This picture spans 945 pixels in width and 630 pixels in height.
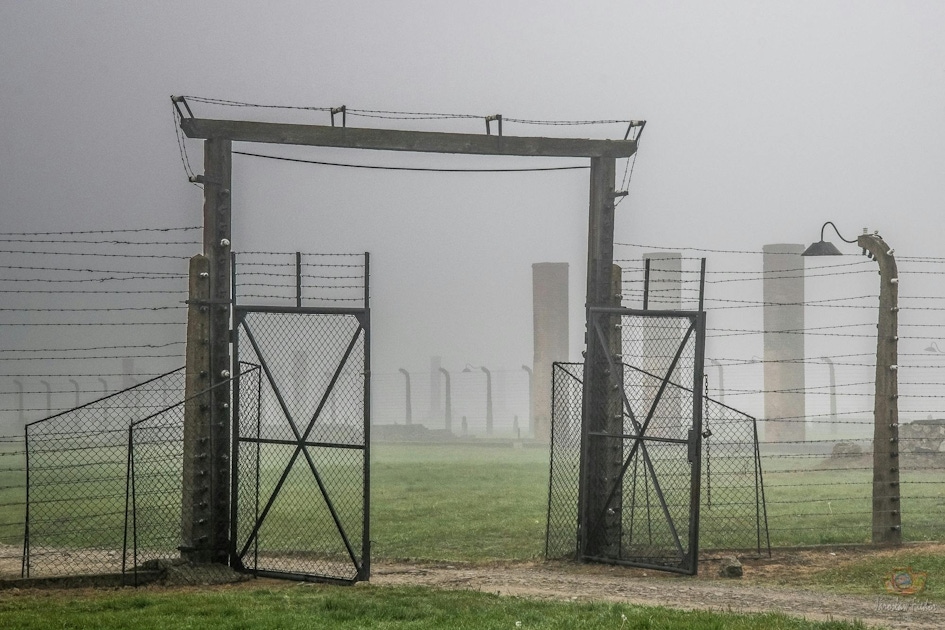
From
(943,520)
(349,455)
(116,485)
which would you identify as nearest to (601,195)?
(943,520)

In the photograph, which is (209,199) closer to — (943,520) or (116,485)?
(943,520)

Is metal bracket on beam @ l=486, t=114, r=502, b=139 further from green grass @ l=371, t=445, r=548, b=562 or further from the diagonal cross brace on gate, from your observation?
green grass @ l=371, t=445, r=548, b=562

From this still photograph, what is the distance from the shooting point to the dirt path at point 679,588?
870cm

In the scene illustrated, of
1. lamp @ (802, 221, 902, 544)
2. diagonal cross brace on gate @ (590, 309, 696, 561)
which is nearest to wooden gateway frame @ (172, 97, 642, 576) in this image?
diagonal cross brace on gate @ (590, 309, 696, 561)

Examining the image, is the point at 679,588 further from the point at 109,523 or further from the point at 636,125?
the point at 109,523

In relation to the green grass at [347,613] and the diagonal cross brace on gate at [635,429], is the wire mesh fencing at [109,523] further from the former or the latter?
the diagonal cross brace on gate at [635,429]

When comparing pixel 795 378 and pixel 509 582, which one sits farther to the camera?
pixel 795 378

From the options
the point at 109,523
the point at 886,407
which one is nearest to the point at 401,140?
the point at 886,407

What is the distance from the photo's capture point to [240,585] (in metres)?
10.4

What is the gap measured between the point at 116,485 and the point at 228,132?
1351 centimetres

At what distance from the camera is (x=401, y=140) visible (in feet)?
39.9

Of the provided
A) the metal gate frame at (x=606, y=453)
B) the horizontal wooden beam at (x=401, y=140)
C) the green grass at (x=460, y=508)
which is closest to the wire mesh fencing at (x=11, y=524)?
the horizontal wooden beam at (x=401, y=140)

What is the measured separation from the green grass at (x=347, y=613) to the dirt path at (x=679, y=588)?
596mm

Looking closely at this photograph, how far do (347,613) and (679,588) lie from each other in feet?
10.9
